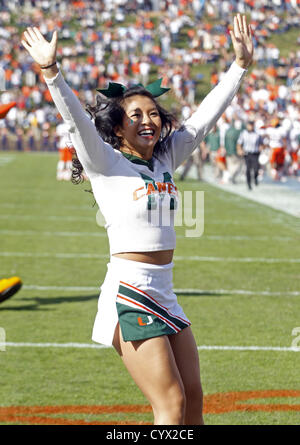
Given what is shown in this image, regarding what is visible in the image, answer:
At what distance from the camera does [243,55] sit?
12.8 feet

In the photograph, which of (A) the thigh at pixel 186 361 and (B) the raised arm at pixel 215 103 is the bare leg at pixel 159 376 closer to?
(A) the thigh at pixel 186 361

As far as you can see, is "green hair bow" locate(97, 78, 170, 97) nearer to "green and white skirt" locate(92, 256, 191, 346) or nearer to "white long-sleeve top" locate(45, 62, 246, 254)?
"white long-sleeve top" locate(45, 62, 246, 254)

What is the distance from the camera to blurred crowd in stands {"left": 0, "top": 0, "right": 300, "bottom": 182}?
131ft

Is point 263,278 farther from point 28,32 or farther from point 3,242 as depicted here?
point 28,32

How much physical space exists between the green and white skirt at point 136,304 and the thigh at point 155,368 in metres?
0.04

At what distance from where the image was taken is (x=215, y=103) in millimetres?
3867

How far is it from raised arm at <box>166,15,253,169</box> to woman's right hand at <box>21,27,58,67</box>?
2.57 ft

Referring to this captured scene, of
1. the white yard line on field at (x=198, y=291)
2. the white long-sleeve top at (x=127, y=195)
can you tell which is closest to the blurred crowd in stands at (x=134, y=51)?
the white yard line on field at (x=198, y=291)

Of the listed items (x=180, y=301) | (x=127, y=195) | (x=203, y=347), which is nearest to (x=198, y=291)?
(x=180, y=301)

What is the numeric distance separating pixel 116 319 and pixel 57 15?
46.9 metres

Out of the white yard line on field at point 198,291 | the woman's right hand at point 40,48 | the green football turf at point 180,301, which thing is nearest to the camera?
the woman's right hand at point 40,48

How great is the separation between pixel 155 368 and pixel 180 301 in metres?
4.76

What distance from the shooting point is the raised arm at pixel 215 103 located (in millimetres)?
3800

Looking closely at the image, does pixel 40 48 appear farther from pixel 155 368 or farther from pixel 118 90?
pixel 155 368
